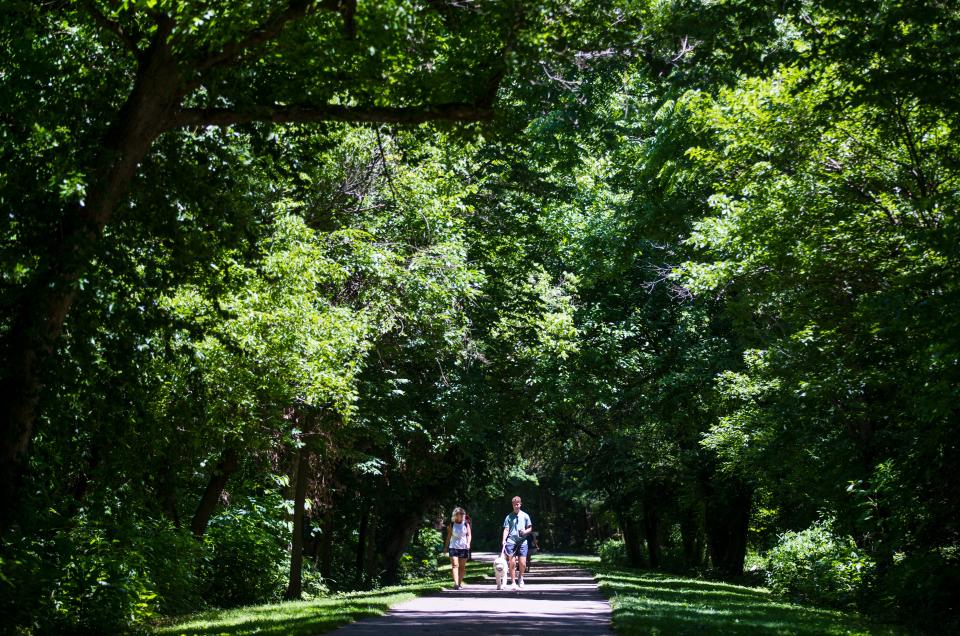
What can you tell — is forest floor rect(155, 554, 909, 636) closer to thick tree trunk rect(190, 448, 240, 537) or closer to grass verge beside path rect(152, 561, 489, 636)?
grass verge beside path rect(152, 561, 489, 636)

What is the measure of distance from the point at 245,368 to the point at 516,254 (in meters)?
11.1

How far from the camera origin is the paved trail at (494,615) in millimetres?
11859

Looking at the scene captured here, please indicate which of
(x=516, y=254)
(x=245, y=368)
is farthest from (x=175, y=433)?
(x=516, y=254)

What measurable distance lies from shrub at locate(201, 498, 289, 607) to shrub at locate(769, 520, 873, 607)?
37.1 ft

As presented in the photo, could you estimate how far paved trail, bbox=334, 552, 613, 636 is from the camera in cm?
1186

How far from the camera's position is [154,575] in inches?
570

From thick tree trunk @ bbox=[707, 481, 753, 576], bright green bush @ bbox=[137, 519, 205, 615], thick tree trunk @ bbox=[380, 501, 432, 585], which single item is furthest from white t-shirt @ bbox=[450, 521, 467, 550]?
thick tree trunk @ bbox=[707, 481, 753, 576]

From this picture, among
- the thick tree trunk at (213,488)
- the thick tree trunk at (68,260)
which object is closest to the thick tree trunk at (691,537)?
the thick tree trunk at (213,488)

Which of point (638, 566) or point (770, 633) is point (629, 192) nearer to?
point (770, 633)

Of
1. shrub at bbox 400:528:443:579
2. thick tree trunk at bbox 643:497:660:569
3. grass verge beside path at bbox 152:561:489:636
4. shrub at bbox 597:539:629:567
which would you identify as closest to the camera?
grass verge beside path at bbox 152:561:489:636

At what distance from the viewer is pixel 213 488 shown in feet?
61.9

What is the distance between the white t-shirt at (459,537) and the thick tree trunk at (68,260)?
13.0 m

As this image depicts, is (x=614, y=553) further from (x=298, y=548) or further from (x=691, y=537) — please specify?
(x=298, y=548)

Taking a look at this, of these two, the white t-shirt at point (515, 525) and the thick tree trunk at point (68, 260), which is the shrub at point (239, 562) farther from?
the thick tree trunk at point (68, 260)
